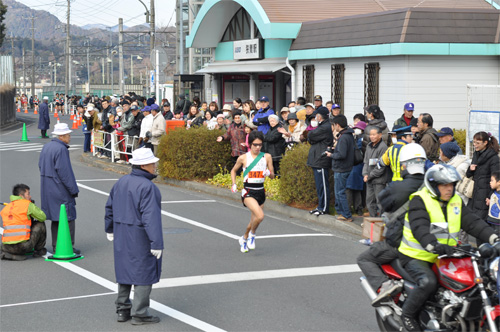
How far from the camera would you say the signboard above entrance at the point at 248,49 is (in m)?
28.8

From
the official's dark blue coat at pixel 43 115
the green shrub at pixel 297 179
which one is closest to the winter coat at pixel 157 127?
the green shrub at pixel 297 179

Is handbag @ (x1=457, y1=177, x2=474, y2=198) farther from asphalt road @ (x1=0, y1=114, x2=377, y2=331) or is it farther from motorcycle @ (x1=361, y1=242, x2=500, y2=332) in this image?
motorcycle @ (x1=361, y1=242, x2=500, y2=332)

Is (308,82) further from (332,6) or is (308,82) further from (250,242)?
(250,242)

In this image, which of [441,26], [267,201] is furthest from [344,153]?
[441,26]

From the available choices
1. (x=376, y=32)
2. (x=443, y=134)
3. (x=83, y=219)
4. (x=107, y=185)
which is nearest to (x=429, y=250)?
(x=443, y=134)

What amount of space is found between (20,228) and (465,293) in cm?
675

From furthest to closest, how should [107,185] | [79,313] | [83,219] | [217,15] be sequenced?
[217,15] → [107,185] → [83,219] → [79,313]

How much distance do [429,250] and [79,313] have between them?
12.8 ft

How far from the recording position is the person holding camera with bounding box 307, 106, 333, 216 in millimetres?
13367

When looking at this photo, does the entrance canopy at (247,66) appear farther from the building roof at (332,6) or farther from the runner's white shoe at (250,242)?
the runner's white shoe at (250,242)

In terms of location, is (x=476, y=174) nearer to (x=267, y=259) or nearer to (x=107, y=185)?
(x=267, y=259)

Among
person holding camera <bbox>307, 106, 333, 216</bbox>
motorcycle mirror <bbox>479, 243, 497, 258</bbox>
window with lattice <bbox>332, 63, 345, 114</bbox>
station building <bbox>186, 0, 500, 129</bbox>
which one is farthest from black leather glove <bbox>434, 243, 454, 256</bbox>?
window with lattice <bbox>332, 63, 345, 114</bbox>

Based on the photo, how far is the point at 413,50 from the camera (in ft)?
62.5

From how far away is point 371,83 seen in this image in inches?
827
